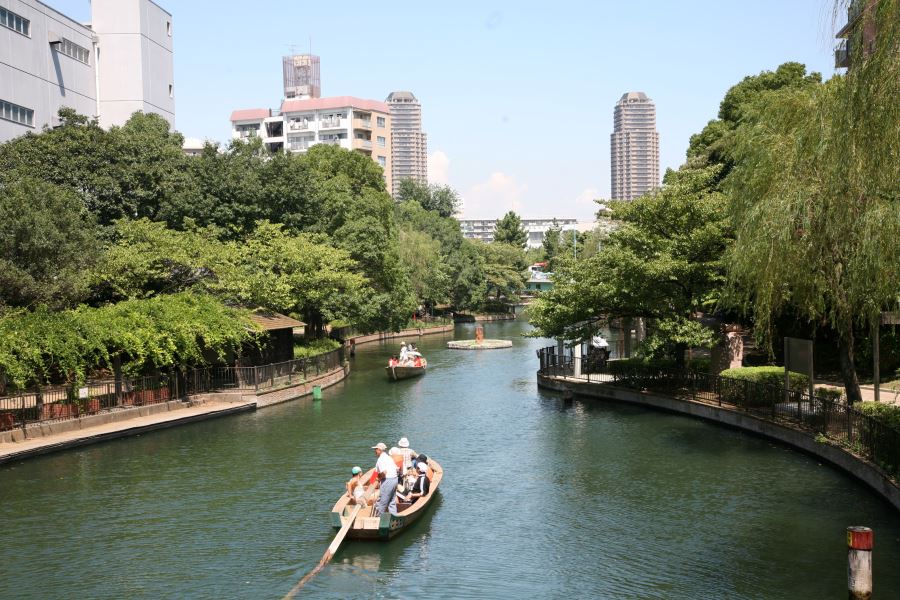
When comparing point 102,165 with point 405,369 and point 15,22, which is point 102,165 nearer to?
point 15,22

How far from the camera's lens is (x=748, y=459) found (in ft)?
79.0

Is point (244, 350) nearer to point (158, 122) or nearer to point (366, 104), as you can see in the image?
point (158, 122)

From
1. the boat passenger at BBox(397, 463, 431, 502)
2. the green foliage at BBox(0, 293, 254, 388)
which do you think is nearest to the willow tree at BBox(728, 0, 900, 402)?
the boat passenger at BBox(397, 463, 431, 502)

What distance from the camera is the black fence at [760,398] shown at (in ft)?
65.5

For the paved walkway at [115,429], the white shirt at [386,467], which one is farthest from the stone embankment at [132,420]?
the white shirt at [386,467]

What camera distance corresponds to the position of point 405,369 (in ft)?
147

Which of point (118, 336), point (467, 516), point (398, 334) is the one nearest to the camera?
point (467, 516)

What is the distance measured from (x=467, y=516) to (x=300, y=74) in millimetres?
163826

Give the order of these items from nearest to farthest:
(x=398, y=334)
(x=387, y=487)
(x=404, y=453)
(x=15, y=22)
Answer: (x=387, y=487) → (x=404, y=453) → (x=15, y=22) → (x=398, y=334)

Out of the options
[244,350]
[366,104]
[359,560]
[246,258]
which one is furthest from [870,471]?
[366,104]

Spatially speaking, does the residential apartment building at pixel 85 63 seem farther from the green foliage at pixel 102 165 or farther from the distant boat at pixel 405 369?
the distant boat at pixel 405 369

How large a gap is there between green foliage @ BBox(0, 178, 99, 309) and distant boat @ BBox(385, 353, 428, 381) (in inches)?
608

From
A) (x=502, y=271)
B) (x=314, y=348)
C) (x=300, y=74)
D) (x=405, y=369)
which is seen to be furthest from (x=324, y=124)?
(x=405, y=369)

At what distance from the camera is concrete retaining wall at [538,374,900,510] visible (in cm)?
1941
